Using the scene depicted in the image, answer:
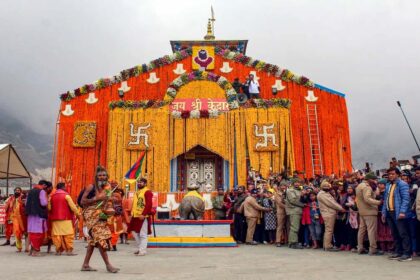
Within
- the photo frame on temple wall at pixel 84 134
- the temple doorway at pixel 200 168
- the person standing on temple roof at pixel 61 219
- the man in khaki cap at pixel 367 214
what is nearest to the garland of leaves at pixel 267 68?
the temple doorway at pixel 200 168

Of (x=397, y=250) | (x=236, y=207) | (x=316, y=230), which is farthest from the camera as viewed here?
(x=236, y=207)

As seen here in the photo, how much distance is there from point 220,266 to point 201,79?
1131 cm

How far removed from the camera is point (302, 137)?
17.2m

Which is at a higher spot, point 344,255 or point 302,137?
point 302,137

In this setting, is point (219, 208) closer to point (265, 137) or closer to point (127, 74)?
point (265, 137)

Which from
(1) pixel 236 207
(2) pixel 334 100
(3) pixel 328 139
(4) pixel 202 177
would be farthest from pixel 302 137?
(1) pixel 236 207

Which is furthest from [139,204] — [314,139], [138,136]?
[314,139]

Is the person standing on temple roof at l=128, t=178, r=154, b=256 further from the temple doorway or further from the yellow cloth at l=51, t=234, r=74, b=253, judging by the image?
the temple doorway

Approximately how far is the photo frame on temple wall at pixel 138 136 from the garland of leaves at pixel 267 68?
449 centimetres

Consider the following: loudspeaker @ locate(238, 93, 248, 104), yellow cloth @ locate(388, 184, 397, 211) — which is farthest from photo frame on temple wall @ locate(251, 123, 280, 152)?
yellow cloth @ locate(388, 184, 397, 211)

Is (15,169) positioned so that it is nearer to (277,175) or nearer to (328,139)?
(277,175)

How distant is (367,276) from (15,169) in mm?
14636

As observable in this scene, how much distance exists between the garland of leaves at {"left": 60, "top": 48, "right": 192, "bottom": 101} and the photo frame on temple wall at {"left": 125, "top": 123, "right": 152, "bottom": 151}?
2.42m

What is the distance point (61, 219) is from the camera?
9.48 m
